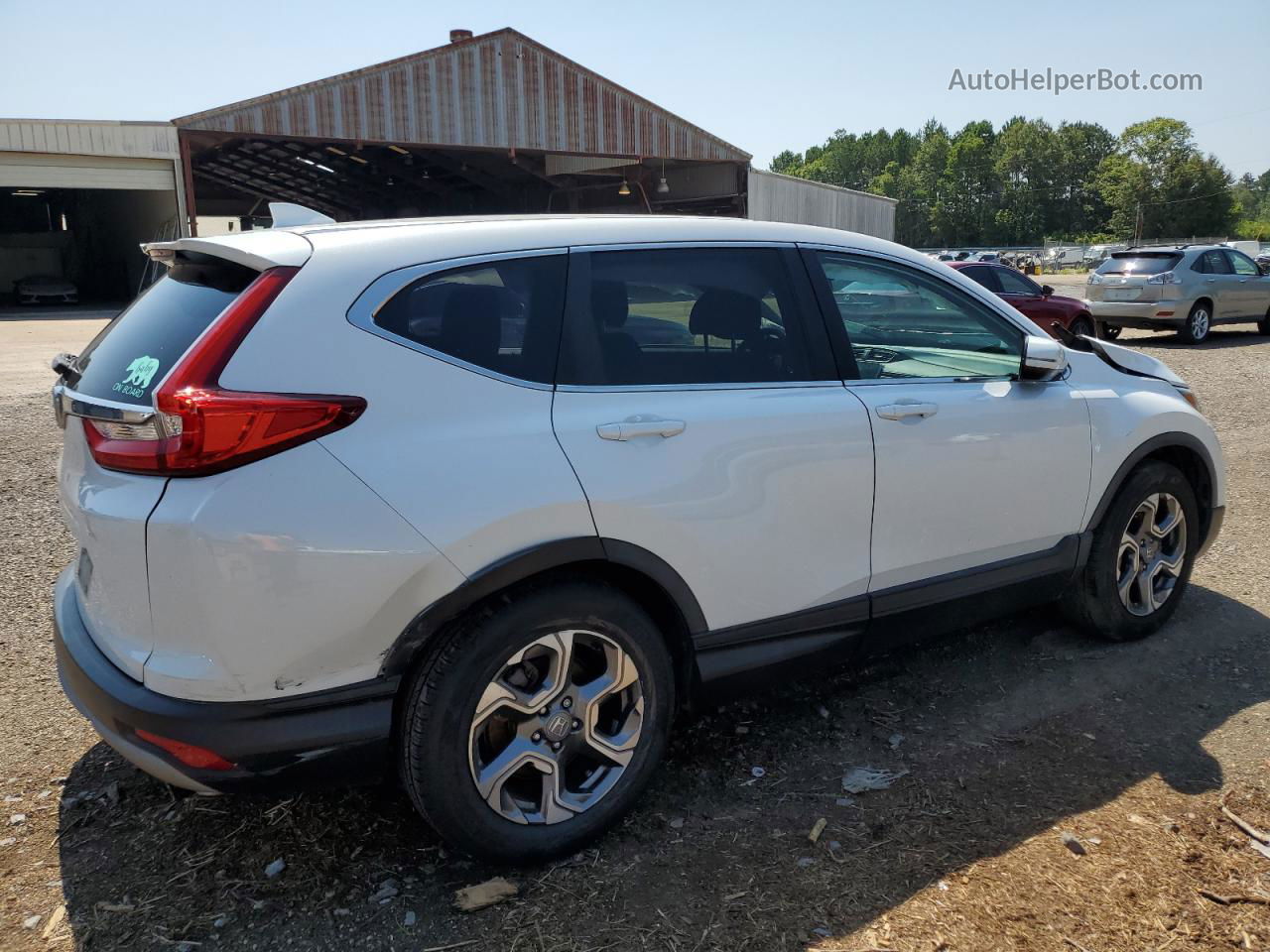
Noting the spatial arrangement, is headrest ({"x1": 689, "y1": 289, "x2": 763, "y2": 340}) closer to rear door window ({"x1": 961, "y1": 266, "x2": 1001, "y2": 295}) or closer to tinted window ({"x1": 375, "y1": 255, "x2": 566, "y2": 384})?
tinted window ({"x1": 375, "y1": 255, "x2": 566, "y2": 384})

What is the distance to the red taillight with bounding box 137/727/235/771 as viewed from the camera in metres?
2.31

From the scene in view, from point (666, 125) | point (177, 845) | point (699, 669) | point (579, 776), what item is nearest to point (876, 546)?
point (699, 669)

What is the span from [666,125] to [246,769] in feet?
87.6

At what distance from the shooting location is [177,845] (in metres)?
2.87

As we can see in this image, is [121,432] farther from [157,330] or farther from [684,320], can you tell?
[684,320]

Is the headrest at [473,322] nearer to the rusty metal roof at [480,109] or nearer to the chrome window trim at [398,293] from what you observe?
the chrome window trim at [398,293]

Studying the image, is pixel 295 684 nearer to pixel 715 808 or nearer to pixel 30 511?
pixel 715 808

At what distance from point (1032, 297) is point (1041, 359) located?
12852mm

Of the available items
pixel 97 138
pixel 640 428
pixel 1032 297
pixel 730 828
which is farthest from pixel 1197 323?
pixel 97 138

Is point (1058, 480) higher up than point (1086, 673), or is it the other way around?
point (1058, 480)

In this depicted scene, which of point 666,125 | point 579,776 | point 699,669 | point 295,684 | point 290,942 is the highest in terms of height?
point 666,125

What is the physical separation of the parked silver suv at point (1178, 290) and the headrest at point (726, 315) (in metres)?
15.9

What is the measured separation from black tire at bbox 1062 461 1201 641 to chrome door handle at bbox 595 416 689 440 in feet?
7.07

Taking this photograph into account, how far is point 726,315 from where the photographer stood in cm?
312
